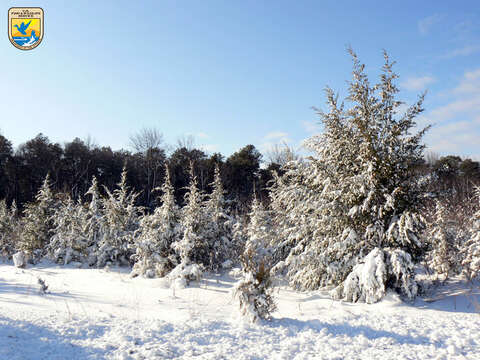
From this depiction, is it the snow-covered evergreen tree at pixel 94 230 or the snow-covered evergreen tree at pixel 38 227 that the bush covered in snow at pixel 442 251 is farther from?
the snow-covered evergreen tree at pixel 38 227

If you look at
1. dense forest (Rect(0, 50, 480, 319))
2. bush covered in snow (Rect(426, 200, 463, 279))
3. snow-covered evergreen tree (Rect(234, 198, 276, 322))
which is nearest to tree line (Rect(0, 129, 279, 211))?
dense forest (Rect(0, 50, 480, 319))

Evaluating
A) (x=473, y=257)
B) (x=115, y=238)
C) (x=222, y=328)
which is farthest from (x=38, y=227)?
(x=473, y=257)

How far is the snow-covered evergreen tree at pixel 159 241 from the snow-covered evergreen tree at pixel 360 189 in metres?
4.01

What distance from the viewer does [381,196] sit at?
6969mm

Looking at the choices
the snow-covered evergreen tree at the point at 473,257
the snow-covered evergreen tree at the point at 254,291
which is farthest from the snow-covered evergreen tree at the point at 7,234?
the snow-covered evergreen tree at the point at 473,257

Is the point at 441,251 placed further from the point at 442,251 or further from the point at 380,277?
the point at 380,277

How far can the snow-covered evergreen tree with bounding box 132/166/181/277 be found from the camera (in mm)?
9633

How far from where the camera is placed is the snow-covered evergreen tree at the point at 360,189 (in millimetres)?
6797

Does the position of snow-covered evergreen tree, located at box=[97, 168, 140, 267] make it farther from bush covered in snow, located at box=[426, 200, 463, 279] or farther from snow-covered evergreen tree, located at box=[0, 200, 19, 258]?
bush covered in snow, located at box=[426, 200, 463, 279]

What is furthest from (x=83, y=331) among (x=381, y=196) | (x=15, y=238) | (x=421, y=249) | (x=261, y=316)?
(x=15, y=238)

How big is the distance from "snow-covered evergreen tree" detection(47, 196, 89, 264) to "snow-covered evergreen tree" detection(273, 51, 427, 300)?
8.92 meters

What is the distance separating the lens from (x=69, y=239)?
12398mm

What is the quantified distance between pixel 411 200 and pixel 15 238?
54.2ft

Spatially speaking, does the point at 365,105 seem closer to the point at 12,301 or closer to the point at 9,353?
the point at 9,353
